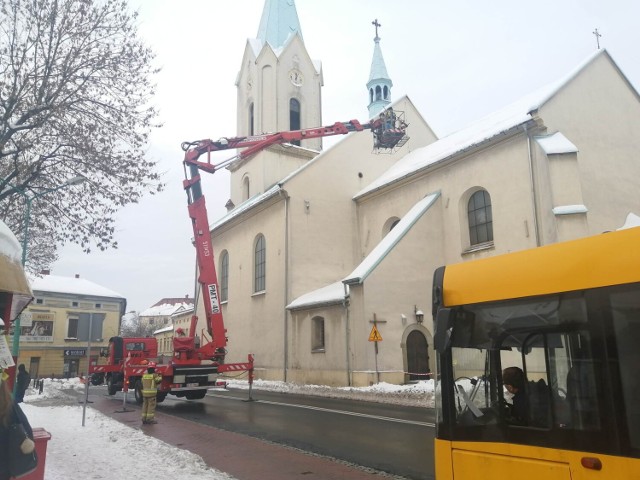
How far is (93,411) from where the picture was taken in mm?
14430

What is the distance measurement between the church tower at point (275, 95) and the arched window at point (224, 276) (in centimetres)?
386

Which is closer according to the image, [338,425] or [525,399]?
[525,399]

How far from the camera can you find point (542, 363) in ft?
12.1

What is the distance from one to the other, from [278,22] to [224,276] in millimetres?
17322

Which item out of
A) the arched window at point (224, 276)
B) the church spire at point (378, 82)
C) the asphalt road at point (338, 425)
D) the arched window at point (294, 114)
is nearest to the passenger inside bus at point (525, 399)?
the asphalt road at point (338, 425)

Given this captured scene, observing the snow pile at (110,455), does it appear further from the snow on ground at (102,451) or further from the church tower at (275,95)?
the church tower at (275,95)

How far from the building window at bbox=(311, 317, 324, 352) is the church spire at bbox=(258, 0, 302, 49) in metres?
20.1

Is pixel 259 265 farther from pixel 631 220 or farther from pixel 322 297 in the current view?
pixel 631 220

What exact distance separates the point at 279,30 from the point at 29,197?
2566 centimetres

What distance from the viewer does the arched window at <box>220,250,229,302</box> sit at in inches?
1294

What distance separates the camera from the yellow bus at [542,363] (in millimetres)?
3225

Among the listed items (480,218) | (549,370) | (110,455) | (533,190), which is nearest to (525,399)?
(549,370)

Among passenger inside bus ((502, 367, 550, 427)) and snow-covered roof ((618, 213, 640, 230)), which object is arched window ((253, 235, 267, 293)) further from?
passenger inside bus ((502, 367, 550, 427))

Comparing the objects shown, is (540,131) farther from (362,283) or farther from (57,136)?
(57,136)
